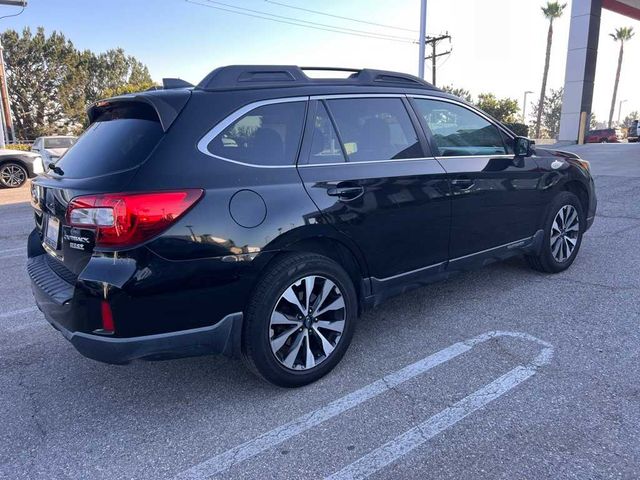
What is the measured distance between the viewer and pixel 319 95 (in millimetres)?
3094

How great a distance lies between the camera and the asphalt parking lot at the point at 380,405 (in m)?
2.28

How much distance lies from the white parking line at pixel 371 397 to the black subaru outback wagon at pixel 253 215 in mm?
306

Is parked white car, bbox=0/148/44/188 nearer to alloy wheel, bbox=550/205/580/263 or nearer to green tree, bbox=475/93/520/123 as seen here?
alloy wheel, bbox=550/205/580/263

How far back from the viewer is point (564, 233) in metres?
4.75

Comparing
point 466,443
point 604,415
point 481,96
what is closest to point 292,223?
point 466,443

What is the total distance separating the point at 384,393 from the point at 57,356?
2292 millimetres

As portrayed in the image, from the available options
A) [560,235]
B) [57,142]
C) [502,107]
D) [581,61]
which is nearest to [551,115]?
[502,107]

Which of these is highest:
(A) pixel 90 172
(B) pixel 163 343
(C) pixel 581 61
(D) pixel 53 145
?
(C) pixel 581 61

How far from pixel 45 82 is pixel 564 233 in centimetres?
6071

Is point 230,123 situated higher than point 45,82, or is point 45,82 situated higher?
point 45,82

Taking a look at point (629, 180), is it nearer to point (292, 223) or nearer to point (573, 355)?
point (573, 355)

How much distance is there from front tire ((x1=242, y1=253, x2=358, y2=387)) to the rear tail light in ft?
2.03

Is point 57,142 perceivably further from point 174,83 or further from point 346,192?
point 346,192

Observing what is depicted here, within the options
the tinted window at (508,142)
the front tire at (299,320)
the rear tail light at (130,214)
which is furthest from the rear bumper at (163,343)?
the tinted window at (508,142)
